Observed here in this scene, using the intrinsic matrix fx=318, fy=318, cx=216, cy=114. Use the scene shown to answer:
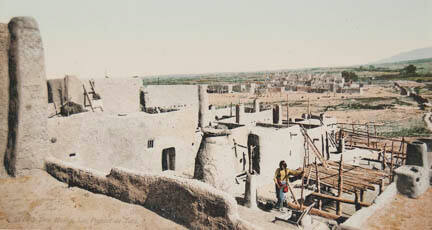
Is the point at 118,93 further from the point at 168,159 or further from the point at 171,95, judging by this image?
the point at 171,95

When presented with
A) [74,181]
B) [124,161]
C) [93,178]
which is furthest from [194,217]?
[124,161]

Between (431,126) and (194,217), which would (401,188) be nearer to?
(194,217)

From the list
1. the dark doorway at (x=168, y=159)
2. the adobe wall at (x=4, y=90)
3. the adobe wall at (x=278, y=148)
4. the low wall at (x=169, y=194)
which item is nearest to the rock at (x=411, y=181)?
the adobe wall at (x=278, y=148)

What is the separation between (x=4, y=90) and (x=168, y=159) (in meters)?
9.78

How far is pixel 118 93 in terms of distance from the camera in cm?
2056

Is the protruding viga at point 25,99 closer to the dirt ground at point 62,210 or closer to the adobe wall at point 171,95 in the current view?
the dirt ground at point 62,210

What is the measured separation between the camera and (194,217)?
7.22 metres

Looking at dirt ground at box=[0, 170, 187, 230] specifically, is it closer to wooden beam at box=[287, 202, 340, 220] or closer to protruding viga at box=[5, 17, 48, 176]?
protruding viga at box=[5, 17, 48, 176]

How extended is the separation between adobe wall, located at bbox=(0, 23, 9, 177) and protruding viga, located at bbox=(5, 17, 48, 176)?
14 cm

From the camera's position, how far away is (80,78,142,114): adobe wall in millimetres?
19641

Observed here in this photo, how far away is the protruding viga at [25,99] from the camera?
9.77m

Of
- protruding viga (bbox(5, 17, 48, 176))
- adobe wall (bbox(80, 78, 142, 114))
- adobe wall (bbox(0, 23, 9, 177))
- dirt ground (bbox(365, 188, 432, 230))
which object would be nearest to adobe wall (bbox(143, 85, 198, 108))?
adobe wall (bbox(80, 78, 142, 114))

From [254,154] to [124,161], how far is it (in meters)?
6.20

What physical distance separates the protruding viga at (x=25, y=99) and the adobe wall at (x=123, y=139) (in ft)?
7.44
